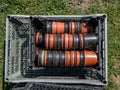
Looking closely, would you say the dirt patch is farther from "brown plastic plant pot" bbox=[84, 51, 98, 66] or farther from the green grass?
"brown plastic plant pot" bbox=[84, 51, 98, 66]

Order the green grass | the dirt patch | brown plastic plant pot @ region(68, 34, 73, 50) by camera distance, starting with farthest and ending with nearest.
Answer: the dirt patch < the green grass < brown plastic plant pot @ region(68, 34, 73, 50)

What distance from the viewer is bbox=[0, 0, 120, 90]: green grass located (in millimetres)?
2998

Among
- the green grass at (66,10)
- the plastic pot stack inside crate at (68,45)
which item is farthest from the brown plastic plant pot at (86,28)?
the green grass at (66,10)

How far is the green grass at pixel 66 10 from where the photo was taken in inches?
118

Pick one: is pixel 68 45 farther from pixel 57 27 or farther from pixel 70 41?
pixel 57 27

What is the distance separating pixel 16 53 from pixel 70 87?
54cm

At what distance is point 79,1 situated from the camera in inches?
123

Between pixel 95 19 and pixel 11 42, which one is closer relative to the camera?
pixel 95 19

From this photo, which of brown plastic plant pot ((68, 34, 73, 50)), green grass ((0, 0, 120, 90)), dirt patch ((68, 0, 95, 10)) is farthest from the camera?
dirt patch ((68, 0, 95, 10))

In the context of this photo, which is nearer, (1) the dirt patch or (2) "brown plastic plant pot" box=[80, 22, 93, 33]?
(2) "brown plastic plant pot" box=[80, 22, 93, 33]

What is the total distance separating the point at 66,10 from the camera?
3072mm

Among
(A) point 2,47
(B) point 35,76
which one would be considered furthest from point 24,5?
(B) point 35,76

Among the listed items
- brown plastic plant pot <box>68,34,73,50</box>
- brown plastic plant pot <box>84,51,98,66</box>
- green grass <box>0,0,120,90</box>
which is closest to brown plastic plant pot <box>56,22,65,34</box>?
brown plastic plant pot <box>68,34,73,50</box>

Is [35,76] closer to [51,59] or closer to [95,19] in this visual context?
[51,59]
